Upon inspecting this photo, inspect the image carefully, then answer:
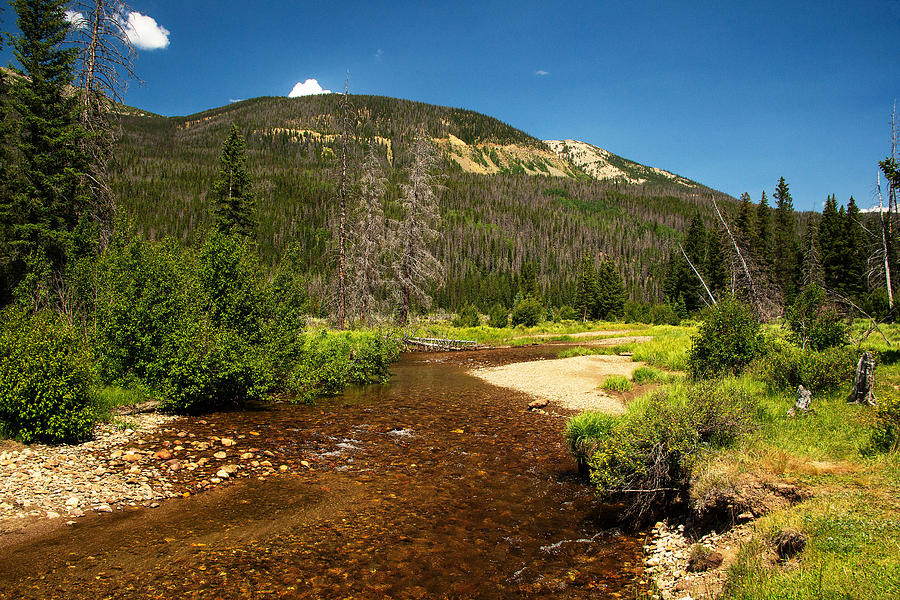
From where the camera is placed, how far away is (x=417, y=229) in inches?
1368

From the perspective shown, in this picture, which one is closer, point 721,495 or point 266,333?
point 721,495

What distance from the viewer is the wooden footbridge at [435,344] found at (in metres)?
35.2

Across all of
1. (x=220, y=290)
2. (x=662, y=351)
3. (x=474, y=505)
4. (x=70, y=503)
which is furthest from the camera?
(x=662, y=351)

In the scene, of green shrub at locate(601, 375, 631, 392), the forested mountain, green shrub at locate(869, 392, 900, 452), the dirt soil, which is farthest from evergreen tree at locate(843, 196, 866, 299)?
green shrub at locate(869, 392, 900, 452)

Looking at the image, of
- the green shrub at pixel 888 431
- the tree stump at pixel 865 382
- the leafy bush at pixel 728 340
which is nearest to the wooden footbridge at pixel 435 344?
the leafy bush at pixel 728 340

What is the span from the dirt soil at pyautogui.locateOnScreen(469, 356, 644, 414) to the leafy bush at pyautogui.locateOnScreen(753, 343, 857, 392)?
390 centimetres

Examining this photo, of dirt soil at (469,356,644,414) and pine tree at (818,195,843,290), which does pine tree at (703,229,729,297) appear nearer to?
pine tree at (818,195,843,290)

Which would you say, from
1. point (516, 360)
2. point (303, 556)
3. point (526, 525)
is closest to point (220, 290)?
point (303, 556)

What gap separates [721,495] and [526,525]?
2714 mm

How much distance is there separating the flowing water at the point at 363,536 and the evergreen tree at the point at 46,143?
11.3 m

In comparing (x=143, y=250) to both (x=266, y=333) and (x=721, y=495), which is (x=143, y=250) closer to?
(x=266, y=333)

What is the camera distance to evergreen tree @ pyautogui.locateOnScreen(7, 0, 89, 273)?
15.5 metres

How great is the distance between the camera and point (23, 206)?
51.7 feet

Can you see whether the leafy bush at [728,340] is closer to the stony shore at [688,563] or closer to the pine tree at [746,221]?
the stony shore at [688,563]
